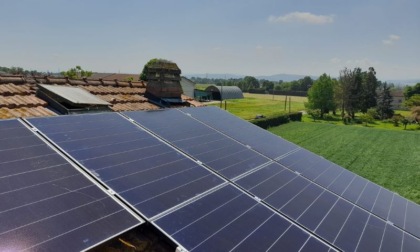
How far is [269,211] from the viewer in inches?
217

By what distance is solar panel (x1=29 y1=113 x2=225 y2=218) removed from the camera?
15.5 feet

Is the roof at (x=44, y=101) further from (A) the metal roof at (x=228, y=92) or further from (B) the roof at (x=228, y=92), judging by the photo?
(B) the roof at (x=228, y=92)

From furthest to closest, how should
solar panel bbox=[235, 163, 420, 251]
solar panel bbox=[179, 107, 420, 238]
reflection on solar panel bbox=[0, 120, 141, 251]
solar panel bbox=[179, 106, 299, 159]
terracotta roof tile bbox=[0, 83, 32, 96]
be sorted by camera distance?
1. solar panel bbox=[179, 106, 299, 159]
2. terracotta roof tile bbox=[0, 83, 32, 96]
3. solar panel bbox=[179, 107, 420, 238]
4. solar panel bbox=[235, 163, 420, 251]
5. reflection on solar panel bbox=[0, 120, 141, 251]

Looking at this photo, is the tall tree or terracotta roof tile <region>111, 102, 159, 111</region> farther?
the tall tree

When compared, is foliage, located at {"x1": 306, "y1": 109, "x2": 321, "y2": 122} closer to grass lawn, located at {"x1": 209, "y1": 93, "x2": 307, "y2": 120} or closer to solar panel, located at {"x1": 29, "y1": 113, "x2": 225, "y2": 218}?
grass lawn, located at {"x1": 209, "y1": 93, "x2": 307, "y2": 120}

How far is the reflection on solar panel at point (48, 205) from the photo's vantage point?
3.35 meters

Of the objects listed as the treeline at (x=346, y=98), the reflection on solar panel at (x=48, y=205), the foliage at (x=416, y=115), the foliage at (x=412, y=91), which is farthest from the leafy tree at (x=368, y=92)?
the reflection on solar panel at (x=48, y=205)

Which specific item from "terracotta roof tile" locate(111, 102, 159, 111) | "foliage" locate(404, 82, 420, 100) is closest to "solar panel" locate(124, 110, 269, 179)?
"terracotta roof tile" locate(111, 102, 159, 111)

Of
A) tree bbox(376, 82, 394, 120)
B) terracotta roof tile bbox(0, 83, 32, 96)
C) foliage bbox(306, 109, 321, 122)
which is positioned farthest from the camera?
tree bbox(376, 82, 394, 120)

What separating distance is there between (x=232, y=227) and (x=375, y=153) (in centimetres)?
3617

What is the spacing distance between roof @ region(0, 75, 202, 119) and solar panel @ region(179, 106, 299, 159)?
6.24 ft

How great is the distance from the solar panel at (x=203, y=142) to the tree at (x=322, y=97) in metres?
76.7

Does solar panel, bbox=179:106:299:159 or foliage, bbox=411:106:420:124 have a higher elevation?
solar panel, bbox=179:106:299:159

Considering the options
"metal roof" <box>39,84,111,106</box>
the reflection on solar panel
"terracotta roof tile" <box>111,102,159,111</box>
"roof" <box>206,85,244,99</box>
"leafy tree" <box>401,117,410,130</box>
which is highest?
"metal roof" <box>39,84,111,106</box>
